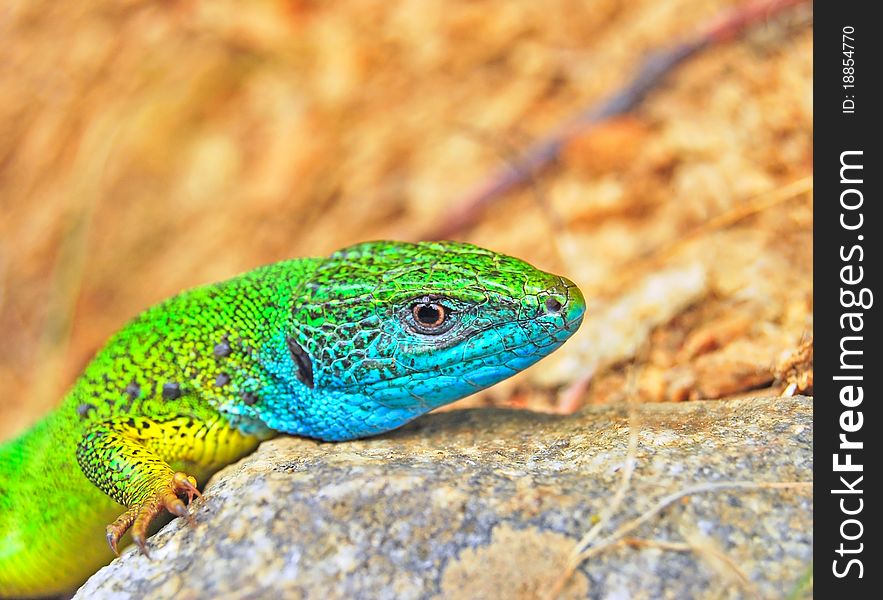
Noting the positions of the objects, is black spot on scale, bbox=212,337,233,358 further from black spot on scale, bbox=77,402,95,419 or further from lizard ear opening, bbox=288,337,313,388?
black spot on scale, bbox=77,402,95,419

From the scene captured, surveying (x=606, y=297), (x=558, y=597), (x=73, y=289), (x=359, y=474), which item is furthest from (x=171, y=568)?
(x=73, y=289)

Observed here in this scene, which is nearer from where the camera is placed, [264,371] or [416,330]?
[416,330]

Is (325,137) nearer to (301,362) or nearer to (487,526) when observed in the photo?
(301,362)

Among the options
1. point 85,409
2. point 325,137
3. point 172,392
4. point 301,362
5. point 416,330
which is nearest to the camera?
point 416,330

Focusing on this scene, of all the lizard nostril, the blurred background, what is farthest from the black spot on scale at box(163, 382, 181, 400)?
the blurred background

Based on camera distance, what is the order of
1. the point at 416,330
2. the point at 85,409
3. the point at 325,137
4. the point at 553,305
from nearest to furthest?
the point at 553,305, the point at 416,330, the point at 85,409, the point at 325,137

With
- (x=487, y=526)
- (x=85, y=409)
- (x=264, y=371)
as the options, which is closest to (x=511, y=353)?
(x=487, y=526)
